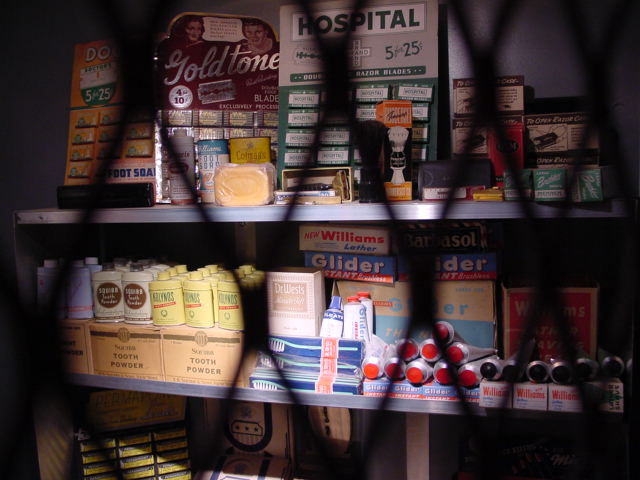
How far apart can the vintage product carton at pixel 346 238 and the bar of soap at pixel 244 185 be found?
0.11 m

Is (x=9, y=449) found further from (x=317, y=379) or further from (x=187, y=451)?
(x=317, y=379)

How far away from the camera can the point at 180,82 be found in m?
1.11

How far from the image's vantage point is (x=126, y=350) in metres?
1.04

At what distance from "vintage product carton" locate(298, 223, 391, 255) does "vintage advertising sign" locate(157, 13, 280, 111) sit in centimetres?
29

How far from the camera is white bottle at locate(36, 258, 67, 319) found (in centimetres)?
106

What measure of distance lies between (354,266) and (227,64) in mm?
511

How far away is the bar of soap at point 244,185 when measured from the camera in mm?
959

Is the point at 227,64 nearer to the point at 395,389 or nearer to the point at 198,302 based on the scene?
the point at 198,302

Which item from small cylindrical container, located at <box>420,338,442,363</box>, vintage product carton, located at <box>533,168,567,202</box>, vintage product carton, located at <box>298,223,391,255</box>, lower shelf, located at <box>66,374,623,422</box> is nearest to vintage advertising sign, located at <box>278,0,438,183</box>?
vintage product carton, located at <box>298,223,391,255</box>

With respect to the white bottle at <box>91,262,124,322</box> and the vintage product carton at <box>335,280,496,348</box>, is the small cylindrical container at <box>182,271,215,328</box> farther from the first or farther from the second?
the vintage product carton at <box>335,280,496,348</box>

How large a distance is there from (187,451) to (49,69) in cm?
98

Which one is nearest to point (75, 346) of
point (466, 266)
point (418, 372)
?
point (418, 372)

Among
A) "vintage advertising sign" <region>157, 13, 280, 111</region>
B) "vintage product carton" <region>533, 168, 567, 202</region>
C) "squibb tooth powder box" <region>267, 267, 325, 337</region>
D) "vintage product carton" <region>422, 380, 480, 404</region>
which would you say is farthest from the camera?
"vintage advertising sign" <region>157, 13, 280, 111</region>

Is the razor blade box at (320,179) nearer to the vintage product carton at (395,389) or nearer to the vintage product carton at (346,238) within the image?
the vintage product carton at (346,238)
